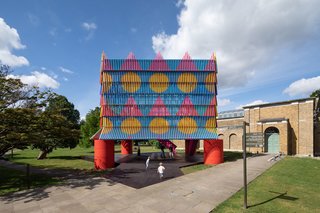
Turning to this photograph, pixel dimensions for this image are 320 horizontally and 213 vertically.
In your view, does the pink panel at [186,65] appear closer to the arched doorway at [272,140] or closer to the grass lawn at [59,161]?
the grass lawn at [59,161]

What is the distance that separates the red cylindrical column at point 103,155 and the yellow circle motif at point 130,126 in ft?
9.32

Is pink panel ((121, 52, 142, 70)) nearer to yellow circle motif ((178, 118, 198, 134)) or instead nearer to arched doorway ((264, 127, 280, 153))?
yellow circle motif ((178, 118, 198, 134))

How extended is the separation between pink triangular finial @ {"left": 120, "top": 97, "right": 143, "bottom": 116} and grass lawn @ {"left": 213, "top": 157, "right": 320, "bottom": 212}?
1525 centimetres

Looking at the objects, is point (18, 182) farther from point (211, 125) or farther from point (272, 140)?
point (272, 140)

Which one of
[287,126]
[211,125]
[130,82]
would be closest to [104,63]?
[130,82]

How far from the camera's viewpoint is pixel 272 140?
118 ft

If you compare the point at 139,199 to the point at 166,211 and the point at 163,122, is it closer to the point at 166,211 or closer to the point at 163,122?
the point at 166,211

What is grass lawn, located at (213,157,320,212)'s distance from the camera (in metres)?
9.57

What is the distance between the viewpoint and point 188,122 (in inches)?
974

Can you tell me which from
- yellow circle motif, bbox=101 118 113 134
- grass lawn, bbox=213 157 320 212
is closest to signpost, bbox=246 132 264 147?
grass lawn, bbox=213 157 320 212

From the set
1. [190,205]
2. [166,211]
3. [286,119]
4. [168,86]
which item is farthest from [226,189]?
[286,119]

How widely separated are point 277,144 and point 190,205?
3238cm

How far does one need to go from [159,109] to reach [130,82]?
5282 mm

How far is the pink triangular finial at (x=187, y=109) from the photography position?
24766 mm
